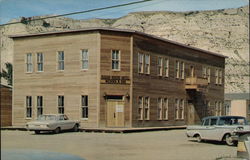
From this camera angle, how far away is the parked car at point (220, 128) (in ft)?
67.2

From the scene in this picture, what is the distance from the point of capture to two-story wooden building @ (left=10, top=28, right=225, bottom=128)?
14.8 m

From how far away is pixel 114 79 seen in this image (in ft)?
101

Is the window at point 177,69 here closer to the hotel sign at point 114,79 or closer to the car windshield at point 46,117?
the hotel sign at point 114,79

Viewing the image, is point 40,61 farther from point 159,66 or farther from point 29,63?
point 159,66

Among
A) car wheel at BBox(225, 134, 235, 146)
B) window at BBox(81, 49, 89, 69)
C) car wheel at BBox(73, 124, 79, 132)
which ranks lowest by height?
car wheel at BBox(225, 134, 235, 146)

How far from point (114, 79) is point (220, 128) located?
1148 cm

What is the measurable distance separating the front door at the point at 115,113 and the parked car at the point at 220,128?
9714 mm

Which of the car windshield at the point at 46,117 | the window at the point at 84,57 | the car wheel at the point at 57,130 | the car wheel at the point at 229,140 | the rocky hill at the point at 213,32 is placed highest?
the rocky hill at the point at 213,32

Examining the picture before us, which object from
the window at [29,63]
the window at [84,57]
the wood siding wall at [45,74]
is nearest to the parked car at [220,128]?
the window at [84,57]

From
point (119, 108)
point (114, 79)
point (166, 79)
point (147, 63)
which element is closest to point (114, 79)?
point (114, 79)

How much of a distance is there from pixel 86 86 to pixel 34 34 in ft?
36.9

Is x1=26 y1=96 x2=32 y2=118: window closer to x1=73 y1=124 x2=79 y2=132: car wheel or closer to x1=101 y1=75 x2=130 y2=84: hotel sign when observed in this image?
x1=73 y1=124 x2=79 y2=132: car wheel

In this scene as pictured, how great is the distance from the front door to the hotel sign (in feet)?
4.68

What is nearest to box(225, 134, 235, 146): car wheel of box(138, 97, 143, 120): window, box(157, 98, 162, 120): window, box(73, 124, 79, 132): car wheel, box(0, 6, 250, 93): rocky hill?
box(73, 124, 79, 132): car wheel
